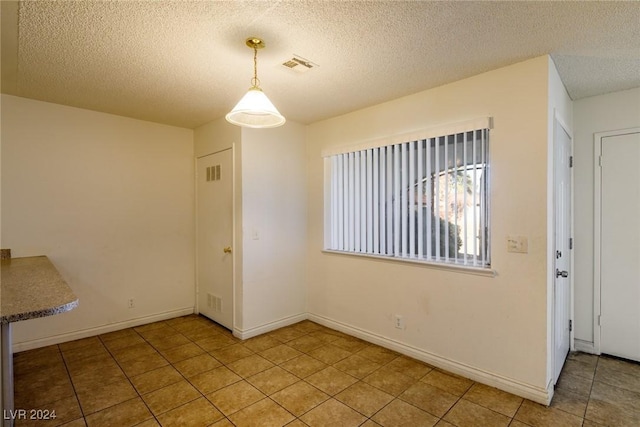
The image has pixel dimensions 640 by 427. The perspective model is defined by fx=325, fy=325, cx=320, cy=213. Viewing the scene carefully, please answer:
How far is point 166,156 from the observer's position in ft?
13.2

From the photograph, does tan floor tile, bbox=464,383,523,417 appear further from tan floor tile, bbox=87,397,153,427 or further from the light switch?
tan floor tile, bbox=87,397,153,427

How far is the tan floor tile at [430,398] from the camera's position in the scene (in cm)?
222

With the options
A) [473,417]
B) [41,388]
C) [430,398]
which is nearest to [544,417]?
[473,417]

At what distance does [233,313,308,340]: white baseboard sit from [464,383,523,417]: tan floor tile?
207 cm

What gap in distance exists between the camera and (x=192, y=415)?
84.1 inches

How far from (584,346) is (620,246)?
1009 millimetres

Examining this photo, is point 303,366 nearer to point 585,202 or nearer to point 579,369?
point 579,369

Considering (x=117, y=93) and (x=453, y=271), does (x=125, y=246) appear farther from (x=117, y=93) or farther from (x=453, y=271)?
(x=453, y=271)

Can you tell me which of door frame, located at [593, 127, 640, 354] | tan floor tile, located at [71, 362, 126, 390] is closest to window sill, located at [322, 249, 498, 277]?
door frame, located at [593, 127, 640, 354]

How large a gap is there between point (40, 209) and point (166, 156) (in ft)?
4.46

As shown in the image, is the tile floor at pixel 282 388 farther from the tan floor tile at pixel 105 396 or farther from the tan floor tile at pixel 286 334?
the tan floor tile at pixel 286 334

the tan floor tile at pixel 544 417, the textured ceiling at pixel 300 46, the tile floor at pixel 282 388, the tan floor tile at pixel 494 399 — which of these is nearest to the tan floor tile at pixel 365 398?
the tile floor at pixel 282 388

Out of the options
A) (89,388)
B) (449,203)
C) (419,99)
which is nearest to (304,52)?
(419,99)

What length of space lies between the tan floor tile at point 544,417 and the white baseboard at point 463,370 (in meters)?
0.08
